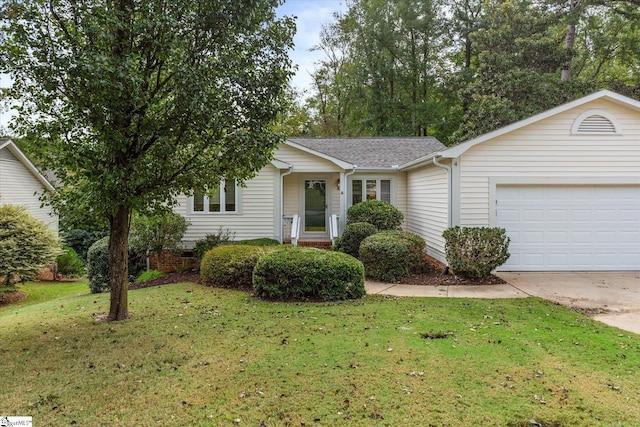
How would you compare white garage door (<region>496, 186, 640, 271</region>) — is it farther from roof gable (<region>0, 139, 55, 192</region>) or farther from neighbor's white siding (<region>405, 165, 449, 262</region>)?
roof gable (<region>0, 139, 55, 192</region>)

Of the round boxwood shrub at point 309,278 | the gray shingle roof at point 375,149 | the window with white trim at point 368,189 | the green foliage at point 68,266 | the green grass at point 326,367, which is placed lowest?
the green foliage at point 68,266

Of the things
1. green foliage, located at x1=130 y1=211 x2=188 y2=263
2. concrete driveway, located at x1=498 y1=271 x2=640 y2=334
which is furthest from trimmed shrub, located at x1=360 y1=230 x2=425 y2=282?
green foliage, located at x1=130 y1=211 x2=188 y2=263

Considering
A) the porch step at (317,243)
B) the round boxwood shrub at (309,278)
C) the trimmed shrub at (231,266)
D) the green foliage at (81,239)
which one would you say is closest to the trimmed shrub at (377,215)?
the porch step at (317,243)

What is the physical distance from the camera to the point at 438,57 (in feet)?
89.6

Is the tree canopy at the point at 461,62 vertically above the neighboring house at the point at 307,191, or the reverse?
the tree canopy at the point at 461,62

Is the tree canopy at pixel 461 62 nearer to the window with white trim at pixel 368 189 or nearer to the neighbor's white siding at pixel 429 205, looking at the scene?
the window with white trim at pixel 368 189

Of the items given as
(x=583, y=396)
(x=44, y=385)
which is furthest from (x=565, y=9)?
(x=44, y=385)

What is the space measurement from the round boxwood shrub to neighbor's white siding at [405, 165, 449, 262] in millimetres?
3447

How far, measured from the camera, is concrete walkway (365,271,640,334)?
665cm

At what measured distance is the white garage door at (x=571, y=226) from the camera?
9.52 m

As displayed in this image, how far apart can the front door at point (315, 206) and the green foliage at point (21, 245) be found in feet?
25.6

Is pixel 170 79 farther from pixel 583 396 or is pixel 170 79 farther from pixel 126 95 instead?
pixel 583 396

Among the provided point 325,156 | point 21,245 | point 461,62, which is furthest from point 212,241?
point 461,62

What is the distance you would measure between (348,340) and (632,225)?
8.45 metres
